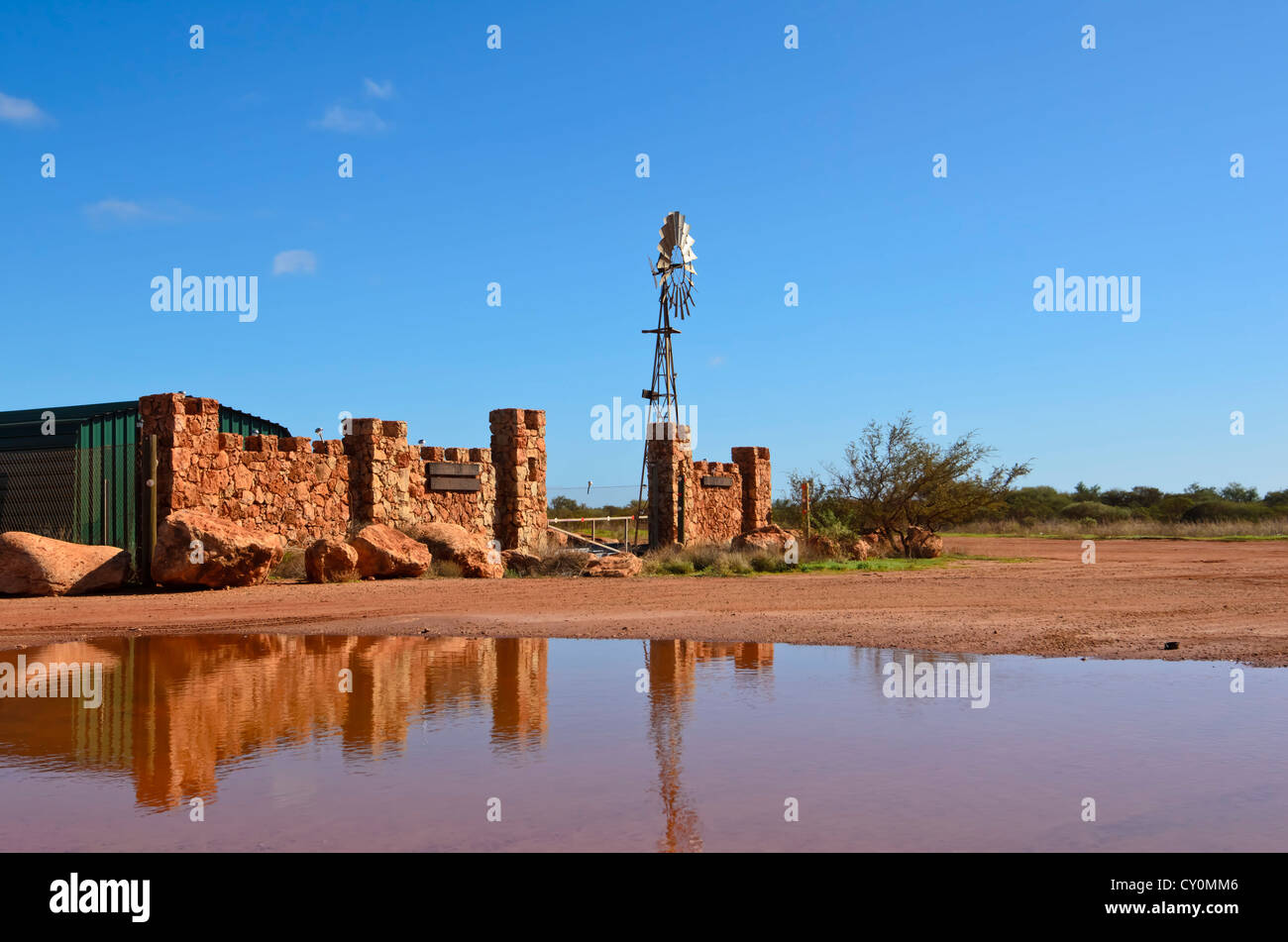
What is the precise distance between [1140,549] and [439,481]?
22053 millimetres

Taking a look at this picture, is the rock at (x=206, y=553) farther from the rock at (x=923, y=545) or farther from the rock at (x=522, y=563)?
the rock at (x=923, y=545)

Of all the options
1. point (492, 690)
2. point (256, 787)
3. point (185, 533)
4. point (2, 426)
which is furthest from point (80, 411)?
point (256, 787)

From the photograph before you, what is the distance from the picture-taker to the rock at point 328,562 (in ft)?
60.9

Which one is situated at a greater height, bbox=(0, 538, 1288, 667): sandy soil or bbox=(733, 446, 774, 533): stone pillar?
bbox=(733, 446, 774, 533): stone pillar

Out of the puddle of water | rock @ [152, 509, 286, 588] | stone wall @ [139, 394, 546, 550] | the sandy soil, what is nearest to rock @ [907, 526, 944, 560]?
the sandy soil

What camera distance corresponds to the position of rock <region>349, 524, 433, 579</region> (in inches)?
751

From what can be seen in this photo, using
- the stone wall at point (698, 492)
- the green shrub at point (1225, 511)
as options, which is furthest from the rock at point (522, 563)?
the green shrub at point (1225, 511)

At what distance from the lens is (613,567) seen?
20.9 metres

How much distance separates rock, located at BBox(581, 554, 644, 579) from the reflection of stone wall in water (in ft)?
30.8

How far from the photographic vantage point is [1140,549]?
3231cm

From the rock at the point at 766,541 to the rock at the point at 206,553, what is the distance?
1093 centimetres

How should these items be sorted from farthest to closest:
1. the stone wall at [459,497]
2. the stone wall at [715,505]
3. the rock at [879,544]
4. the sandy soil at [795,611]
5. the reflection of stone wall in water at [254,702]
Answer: the stone wall at [715,505] → the rock at [879,544] → the stone wall at [459,497] → the sandy soil at [795,611] → the reflection of stone wall in water at [254,702]

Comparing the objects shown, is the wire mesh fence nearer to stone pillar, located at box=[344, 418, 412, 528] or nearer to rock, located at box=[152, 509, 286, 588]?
rock, located at box=[152, 509, 286, 588]

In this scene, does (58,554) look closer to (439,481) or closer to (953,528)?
(439,481)
